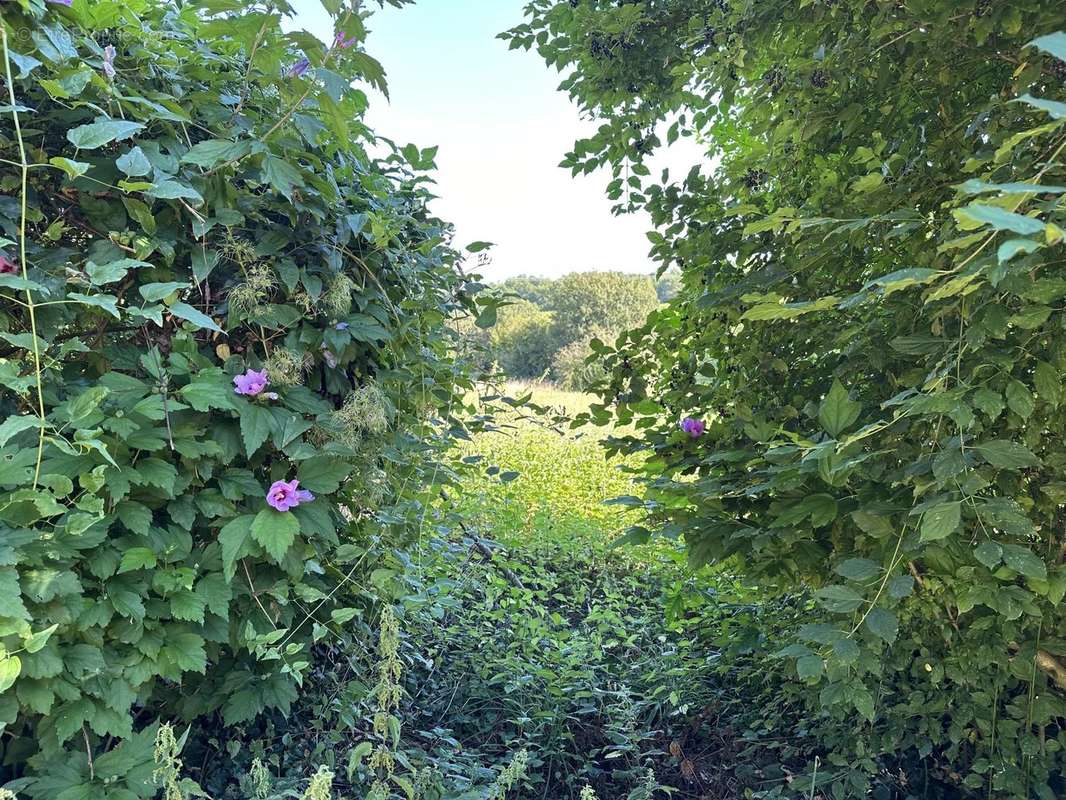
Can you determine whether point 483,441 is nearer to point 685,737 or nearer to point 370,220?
point 685,737

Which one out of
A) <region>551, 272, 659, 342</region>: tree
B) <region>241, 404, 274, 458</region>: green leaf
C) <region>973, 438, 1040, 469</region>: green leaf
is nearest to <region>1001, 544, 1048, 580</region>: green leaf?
<region>973, 438, 1040, 469</region>: green leaf

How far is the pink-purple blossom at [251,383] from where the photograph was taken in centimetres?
132

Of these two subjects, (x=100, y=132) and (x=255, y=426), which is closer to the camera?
(x=100, y=132)

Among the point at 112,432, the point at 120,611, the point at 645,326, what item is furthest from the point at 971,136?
the point at 120,611

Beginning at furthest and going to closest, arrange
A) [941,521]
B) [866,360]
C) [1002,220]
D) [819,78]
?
[819,78], [866,360], [941,521], [1002,220]

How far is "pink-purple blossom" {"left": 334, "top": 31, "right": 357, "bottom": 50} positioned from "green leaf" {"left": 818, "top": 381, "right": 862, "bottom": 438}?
112cm

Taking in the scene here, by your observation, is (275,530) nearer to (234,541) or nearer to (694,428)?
(234,541)

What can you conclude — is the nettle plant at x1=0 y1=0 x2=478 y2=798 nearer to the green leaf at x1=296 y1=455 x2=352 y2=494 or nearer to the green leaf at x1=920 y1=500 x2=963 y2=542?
the green leaf at x1=296 y1=455 x2=352 y2=494

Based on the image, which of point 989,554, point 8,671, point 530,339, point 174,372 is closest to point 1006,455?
point 989,554

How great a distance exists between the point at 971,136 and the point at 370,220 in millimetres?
1347

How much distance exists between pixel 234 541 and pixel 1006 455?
1.37m

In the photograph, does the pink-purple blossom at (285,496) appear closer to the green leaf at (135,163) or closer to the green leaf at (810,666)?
the green leaf at (135,163)

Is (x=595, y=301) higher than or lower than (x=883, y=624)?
higher

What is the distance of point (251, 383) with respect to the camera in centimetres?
133
